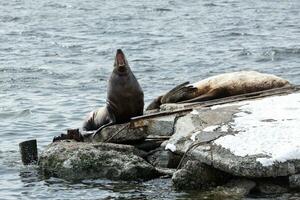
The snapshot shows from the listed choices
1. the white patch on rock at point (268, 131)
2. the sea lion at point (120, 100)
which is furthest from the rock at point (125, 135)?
the white patch on rock at point (268, 131)

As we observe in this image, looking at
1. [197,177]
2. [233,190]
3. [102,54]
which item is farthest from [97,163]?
[102,54]

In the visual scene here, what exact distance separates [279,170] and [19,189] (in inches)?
133

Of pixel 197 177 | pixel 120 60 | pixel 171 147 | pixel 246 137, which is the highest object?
pixel 120 60

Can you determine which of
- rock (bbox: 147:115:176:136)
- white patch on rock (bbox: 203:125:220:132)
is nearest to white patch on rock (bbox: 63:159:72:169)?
rock (bbox: 147:115:176:136)

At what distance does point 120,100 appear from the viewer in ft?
39.4

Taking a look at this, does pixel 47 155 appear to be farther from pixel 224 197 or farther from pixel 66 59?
pixel 66 59

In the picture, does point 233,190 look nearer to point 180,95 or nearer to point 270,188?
point 270,188

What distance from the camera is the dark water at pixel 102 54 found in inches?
444

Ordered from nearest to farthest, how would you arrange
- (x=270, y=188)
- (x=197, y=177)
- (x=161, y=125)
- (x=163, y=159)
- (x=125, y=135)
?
1. (x=270, y=188)
2. (x=197, y=177)
3. (x=163, y=159)
4. (x=161, y=125)
5. (x=125, y=135)

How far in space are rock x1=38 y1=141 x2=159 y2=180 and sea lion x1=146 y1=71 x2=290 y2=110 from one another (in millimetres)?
1845

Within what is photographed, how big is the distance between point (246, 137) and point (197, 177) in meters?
0.74

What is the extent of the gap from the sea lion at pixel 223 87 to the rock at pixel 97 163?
1845mm

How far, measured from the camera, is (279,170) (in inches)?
358

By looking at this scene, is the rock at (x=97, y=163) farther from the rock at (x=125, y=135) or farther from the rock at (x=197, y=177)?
the rock at (x=197, y=177)
